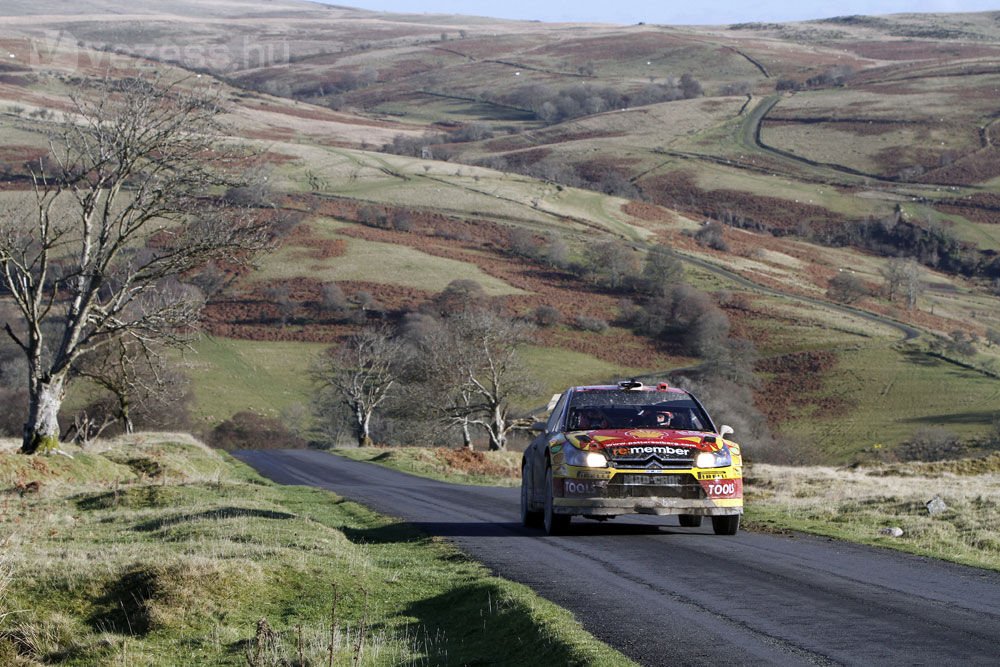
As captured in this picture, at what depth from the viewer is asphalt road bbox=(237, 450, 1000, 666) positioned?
28.8 ft

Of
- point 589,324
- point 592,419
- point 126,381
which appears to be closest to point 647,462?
point 592,419

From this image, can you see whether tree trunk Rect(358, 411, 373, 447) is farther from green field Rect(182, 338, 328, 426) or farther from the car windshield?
the car windshield

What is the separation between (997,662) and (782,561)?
18.3ft

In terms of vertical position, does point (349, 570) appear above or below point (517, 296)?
above

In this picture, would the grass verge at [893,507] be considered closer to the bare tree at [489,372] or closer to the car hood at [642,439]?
the car hood at [642,439]

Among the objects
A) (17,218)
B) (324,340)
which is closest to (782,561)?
(17,218)

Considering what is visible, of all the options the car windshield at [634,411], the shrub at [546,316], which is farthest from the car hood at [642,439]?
the shrub at [546,316]

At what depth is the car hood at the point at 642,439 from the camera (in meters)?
15.0

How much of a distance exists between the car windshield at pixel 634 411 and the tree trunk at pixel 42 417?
15.2 m

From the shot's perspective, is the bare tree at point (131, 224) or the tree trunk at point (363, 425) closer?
the bare tree at point (131, 224)

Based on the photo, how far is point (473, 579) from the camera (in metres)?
12.6

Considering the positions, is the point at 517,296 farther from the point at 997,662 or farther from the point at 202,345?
the point at 997,662

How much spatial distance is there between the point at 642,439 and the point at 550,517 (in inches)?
72.3

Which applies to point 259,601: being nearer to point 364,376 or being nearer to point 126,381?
point 126,381
